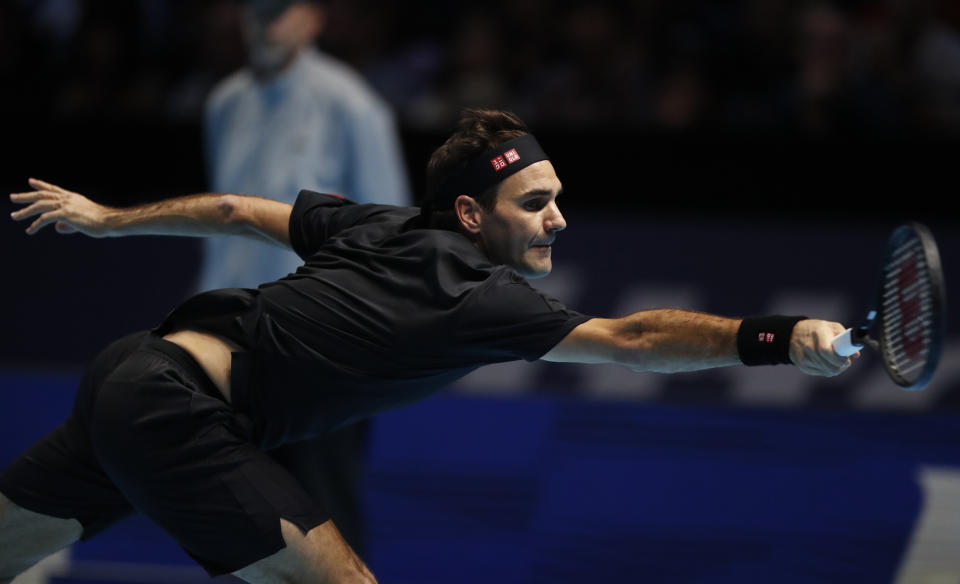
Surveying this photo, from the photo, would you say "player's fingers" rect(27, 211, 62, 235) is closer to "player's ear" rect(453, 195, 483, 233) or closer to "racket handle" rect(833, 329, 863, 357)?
"player's ear" rect(453, 195, 483, 233)

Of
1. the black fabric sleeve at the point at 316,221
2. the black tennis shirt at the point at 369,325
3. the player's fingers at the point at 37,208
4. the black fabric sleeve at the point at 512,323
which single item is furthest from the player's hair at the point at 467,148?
the player's fingers at the point at 37,208

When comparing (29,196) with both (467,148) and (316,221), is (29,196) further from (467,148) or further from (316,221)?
(467,148)

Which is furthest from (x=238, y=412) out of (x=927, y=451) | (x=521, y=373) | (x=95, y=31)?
(x=95, y=31)

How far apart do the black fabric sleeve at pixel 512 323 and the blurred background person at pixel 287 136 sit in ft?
6.07

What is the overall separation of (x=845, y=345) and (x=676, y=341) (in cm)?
40

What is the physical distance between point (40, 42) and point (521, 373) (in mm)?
3718

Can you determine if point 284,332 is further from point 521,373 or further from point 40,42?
point 40,42

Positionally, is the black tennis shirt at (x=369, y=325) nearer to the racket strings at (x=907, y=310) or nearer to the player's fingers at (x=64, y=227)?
the player's fingers at (x=64, y=227)

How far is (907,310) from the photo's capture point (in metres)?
3.05

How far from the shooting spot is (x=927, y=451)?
490 cm

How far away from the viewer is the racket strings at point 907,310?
2896 mm

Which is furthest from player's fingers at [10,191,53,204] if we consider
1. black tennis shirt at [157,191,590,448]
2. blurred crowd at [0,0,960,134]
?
blurred crowd at [0,0,960,134]

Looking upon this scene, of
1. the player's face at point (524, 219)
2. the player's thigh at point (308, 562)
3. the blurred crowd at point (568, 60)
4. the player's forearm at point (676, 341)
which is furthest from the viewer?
the blurred crowd at point (568, 60)

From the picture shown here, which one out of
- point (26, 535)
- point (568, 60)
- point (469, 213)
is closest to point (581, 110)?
point (568, 60)
